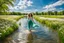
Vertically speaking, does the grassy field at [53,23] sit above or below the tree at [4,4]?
below

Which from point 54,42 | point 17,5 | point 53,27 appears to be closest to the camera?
point 54,42

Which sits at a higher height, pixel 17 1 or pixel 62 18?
pixel 17 1

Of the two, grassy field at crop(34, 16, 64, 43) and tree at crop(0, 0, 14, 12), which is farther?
tree at crop(0, 0, 14, 12)

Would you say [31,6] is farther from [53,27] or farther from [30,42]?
[30,42]

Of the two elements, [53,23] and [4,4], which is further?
[4,4]

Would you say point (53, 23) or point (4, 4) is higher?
point (4, 4)

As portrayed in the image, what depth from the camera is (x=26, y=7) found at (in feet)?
39.0

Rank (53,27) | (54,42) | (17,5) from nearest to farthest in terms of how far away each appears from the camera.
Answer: (54,42), (53,27), (17,5)

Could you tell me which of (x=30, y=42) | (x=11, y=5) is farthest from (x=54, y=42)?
(x=11, y=5)

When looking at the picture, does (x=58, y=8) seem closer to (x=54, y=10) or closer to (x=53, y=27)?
(x=54, y=10)

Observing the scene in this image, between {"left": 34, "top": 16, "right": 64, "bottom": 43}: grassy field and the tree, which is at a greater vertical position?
the tree

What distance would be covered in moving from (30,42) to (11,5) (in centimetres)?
539

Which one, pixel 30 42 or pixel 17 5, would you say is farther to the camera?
pixel 17 5

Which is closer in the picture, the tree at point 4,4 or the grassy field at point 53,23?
the grassy field at point 53,23
